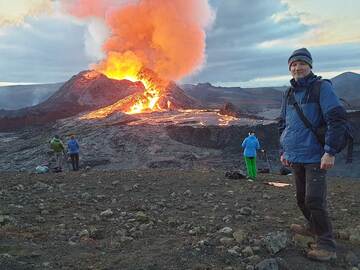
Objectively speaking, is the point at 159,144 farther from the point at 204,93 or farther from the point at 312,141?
the point at 204,93

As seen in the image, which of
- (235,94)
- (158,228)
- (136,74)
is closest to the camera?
(158,228)

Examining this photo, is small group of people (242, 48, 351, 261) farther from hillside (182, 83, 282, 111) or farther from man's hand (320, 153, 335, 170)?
hillside (182, 83, 282, 111)

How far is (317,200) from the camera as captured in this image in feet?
17.7

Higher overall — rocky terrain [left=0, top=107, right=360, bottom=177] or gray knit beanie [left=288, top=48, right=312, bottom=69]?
gray knit beanie [left=288, top=48, right=312, bottom=69]

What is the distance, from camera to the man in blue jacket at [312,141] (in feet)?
16.9

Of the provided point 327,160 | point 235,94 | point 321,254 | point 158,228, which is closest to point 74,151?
point 158,228

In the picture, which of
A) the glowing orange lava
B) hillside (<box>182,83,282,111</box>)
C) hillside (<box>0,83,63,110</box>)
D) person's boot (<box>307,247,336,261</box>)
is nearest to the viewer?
person's boot (<box>307,247,336,261</box>)

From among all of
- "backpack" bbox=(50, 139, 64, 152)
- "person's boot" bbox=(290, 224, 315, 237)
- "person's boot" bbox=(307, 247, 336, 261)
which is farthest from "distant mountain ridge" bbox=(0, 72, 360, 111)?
"person's boot" bbox=(307, 247, 336, 261)

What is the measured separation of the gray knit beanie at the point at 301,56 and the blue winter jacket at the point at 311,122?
0.16m

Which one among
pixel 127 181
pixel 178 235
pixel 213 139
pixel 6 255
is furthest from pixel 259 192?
pixel 213 139

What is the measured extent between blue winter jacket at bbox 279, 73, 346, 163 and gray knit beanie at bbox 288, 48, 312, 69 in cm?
16

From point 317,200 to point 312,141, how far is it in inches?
24.9

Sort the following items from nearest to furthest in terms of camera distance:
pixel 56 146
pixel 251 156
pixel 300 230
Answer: pixel 300 230
pixel 251 156
pixel 56 146

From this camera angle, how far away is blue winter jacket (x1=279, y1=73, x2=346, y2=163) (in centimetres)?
503
